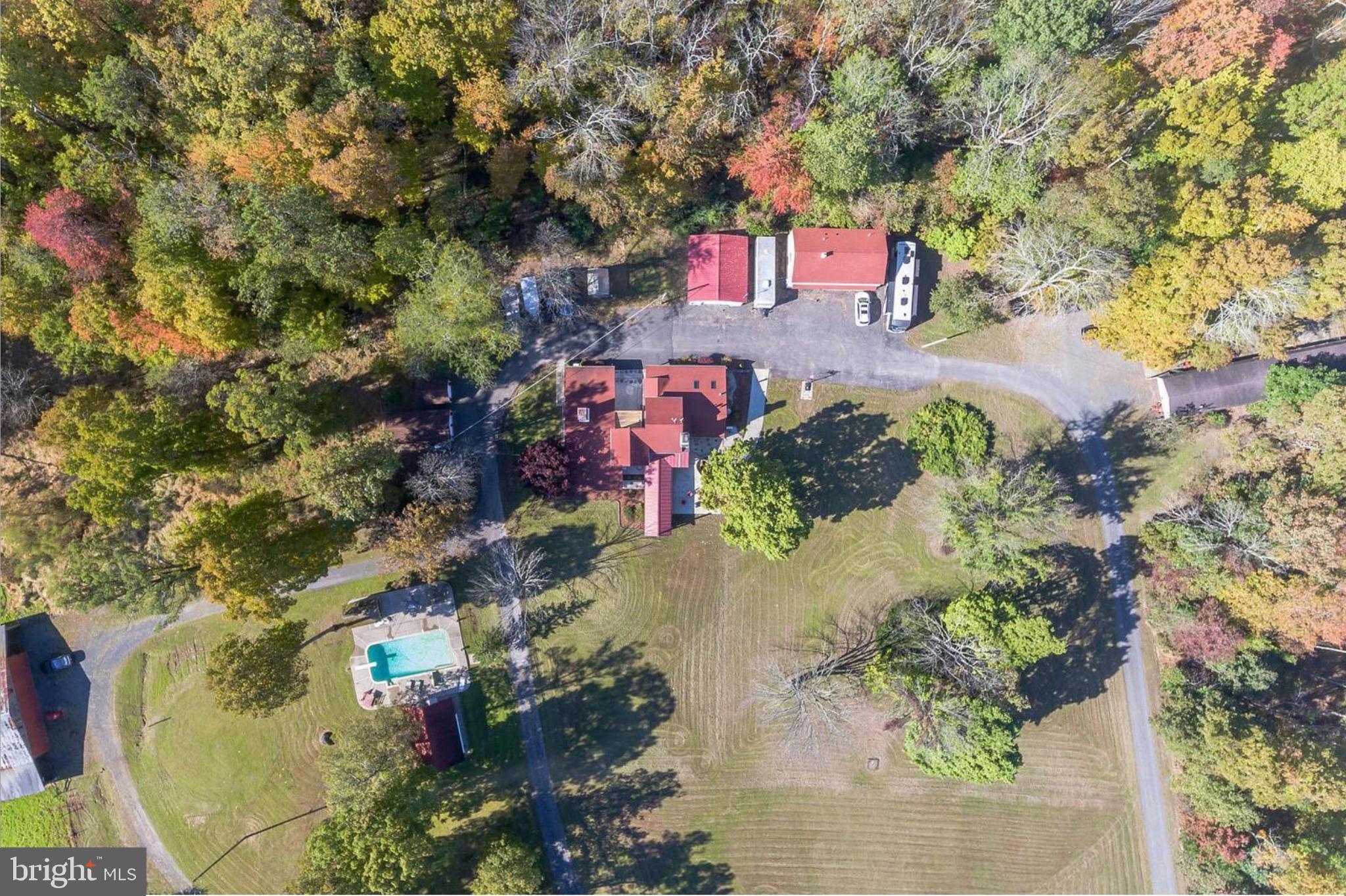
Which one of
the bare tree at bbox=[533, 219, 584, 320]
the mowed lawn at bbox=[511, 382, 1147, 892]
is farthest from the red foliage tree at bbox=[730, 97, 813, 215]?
the mowed lawn at bbox=[511, 382, 1147, 892]

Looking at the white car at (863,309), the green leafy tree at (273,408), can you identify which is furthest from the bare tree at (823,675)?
the green leafy tree at (273,408)

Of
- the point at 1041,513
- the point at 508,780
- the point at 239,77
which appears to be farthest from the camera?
the point at 508,780

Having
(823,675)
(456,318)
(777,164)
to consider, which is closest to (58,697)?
(456,318)

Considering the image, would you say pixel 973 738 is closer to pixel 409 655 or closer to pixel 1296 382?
pixel 1296 382

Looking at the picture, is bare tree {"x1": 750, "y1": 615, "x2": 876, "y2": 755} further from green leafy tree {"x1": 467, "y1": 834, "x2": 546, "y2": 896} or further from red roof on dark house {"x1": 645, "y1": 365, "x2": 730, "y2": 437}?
green leafy tree {"x1": 467, "y1": 834, "x2": 546, "y2": 896}

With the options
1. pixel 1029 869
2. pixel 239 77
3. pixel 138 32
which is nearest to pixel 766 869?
pixel 1029 869

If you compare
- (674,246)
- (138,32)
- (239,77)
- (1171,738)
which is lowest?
(1171,738)

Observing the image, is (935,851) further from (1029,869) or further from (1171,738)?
(1171,738)
